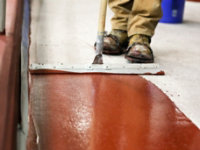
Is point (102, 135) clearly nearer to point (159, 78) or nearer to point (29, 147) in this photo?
point (29, 147)

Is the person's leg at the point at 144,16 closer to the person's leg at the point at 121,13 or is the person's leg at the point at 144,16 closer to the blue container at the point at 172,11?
the person's leg at the point at 121,13

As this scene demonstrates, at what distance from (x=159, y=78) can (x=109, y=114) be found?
1.56 feet

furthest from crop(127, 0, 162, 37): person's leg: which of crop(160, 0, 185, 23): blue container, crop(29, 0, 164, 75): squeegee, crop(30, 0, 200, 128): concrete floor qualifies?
crop(160, 0, 185, 23): blue container

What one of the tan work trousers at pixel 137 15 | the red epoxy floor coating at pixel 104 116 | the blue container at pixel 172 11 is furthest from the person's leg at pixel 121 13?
the blue container at pixel 172 11

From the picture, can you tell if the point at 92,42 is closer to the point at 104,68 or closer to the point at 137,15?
the point at 137,15

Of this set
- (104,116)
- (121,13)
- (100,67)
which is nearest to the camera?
(104,116)

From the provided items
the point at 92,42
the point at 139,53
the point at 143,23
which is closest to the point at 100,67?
the point at 139,53

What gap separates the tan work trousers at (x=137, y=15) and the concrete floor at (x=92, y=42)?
182 mm

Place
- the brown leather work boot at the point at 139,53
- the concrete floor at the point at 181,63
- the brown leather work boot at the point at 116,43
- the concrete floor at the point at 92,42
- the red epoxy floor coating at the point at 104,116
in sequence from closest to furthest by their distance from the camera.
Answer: the red epoxy floor coating at the point at 104,116
the concrete floor at the point at 181,63
the concrete floor at the point at 92,42
the brown leather work boot at the point at 139,53
the brown leather work boot at the point at 116,43

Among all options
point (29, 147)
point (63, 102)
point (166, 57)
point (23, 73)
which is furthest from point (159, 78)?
point (23, 73)

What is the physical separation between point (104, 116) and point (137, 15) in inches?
34.6

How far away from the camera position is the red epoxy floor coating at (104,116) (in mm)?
1173

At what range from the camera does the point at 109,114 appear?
4.46ft

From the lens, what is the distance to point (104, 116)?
134 centimetres
